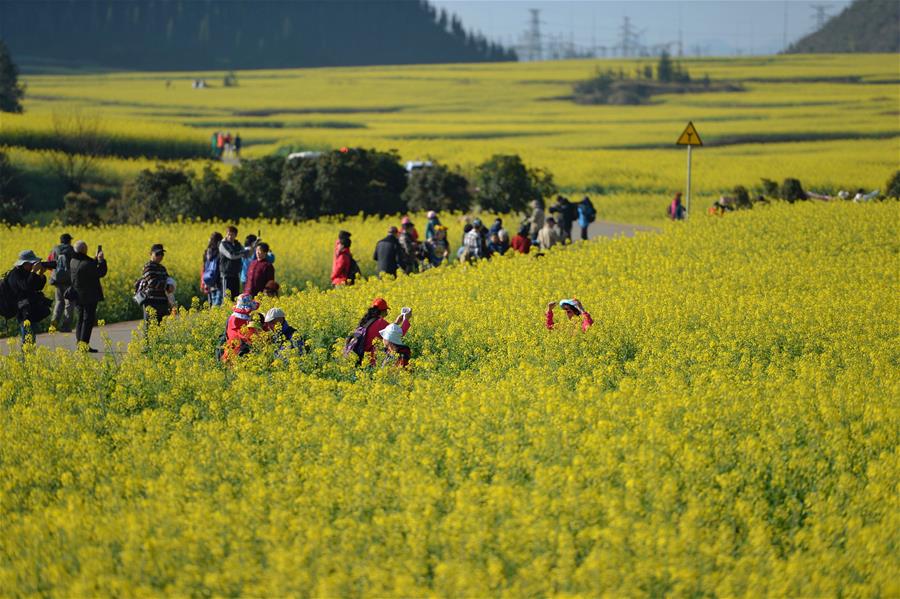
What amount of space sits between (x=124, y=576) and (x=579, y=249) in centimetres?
1785

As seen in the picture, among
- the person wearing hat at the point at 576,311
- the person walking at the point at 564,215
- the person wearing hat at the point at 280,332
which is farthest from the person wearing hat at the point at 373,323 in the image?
the person walking at the point at 564,215

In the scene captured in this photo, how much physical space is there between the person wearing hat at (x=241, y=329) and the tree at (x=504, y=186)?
24182 mm

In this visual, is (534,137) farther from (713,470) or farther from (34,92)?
(713,470)

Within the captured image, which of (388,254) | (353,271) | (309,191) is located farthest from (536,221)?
(309,191)

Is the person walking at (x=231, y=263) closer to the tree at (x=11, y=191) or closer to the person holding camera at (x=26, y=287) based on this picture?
the person holding camera at (x=26, y=287)

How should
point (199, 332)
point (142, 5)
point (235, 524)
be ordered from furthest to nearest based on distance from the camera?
point (142, 5) → point (199, 332) → point (235, 524)

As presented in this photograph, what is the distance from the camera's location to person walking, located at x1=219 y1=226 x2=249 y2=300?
66.3 feet

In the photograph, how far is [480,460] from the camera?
32.8 ft

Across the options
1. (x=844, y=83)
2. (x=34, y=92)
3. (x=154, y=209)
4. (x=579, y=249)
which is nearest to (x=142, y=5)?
(x=34, y=92)

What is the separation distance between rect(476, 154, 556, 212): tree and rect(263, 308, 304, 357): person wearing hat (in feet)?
78.4

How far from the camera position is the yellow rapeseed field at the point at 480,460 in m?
7.96

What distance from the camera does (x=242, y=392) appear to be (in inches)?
503

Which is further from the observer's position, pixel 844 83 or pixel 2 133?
pixel 844 83

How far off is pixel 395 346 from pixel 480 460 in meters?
4.05
